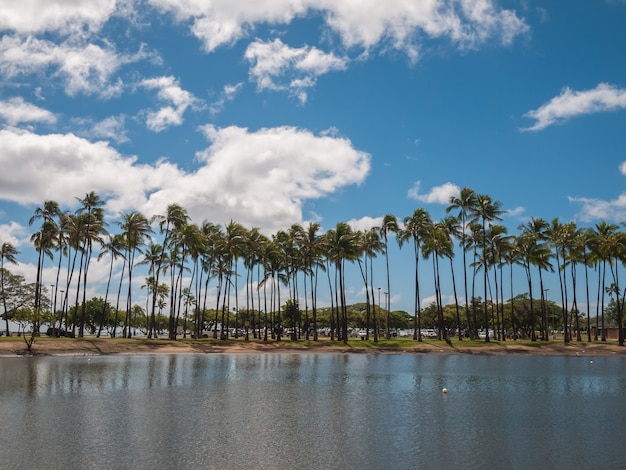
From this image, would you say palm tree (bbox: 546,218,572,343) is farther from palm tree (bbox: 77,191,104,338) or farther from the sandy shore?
palm tree (bbox: 77,191,104,338)

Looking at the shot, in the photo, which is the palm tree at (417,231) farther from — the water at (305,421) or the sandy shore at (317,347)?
the water at (305,421)

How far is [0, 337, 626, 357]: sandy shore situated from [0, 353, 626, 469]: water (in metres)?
27.8

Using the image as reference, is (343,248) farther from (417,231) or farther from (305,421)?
(305,421)

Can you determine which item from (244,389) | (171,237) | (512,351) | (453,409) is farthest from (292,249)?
(453,409)

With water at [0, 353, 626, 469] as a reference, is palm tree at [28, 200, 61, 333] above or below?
above

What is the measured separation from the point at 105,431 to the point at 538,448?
710 inches

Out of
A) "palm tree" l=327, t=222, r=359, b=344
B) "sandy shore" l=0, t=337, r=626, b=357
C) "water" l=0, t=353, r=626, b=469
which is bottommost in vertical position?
Result: "water" l=0, t=353, r=626, b=469

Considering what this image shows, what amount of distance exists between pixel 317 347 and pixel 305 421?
204 ft

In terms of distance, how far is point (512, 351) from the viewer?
82.2 metres

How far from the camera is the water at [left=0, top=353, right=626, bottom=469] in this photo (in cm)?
1923

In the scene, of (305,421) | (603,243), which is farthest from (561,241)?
(305,421)

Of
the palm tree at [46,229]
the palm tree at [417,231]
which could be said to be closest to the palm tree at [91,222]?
the palm tree at [46,229]

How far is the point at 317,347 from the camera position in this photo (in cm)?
8744

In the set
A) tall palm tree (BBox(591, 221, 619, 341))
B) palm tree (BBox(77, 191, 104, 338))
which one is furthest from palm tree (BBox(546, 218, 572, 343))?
palm tree (BBox(77, 191, 104, 338))
